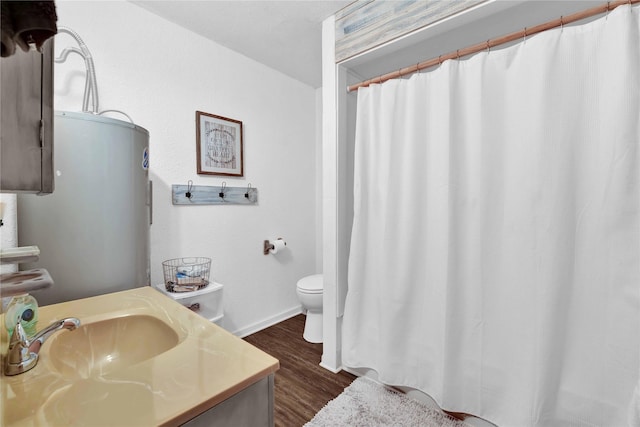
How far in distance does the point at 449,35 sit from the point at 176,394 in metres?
2.03

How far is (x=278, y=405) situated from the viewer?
1.58 meters

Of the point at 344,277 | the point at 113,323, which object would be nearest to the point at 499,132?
the point at 344,277

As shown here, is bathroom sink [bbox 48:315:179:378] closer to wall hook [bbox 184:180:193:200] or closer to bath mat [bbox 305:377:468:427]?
bath mat [bbox 305:377:468:427]

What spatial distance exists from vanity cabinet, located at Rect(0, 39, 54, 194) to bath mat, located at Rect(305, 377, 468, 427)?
5.11 ft

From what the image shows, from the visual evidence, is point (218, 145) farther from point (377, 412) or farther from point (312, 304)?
point (377, 412)

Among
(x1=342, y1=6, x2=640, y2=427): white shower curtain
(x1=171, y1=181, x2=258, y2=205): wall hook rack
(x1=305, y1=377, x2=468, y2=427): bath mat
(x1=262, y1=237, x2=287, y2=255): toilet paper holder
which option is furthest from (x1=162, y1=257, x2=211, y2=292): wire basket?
(x1=342, y1=6, x2=640, y2=427): white shower curtain

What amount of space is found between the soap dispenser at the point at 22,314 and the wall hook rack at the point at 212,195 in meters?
1.23

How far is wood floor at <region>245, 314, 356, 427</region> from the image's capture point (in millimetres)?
1539

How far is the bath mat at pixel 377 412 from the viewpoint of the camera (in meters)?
1.44

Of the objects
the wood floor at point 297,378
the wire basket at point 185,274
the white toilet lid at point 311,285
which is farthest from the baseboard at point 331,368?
the wire basket at point 185,274

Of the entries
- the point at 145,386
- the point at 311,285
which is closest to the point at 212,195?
the point at 311,285

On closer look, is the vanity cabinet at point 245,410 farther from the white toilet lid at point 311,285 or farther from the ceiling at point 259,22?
the ceiling at point 259,22

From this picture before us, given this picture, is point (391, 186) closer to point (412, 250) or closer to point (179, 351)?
point (412, 250)

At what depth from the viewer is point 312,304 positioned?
7.45ft
